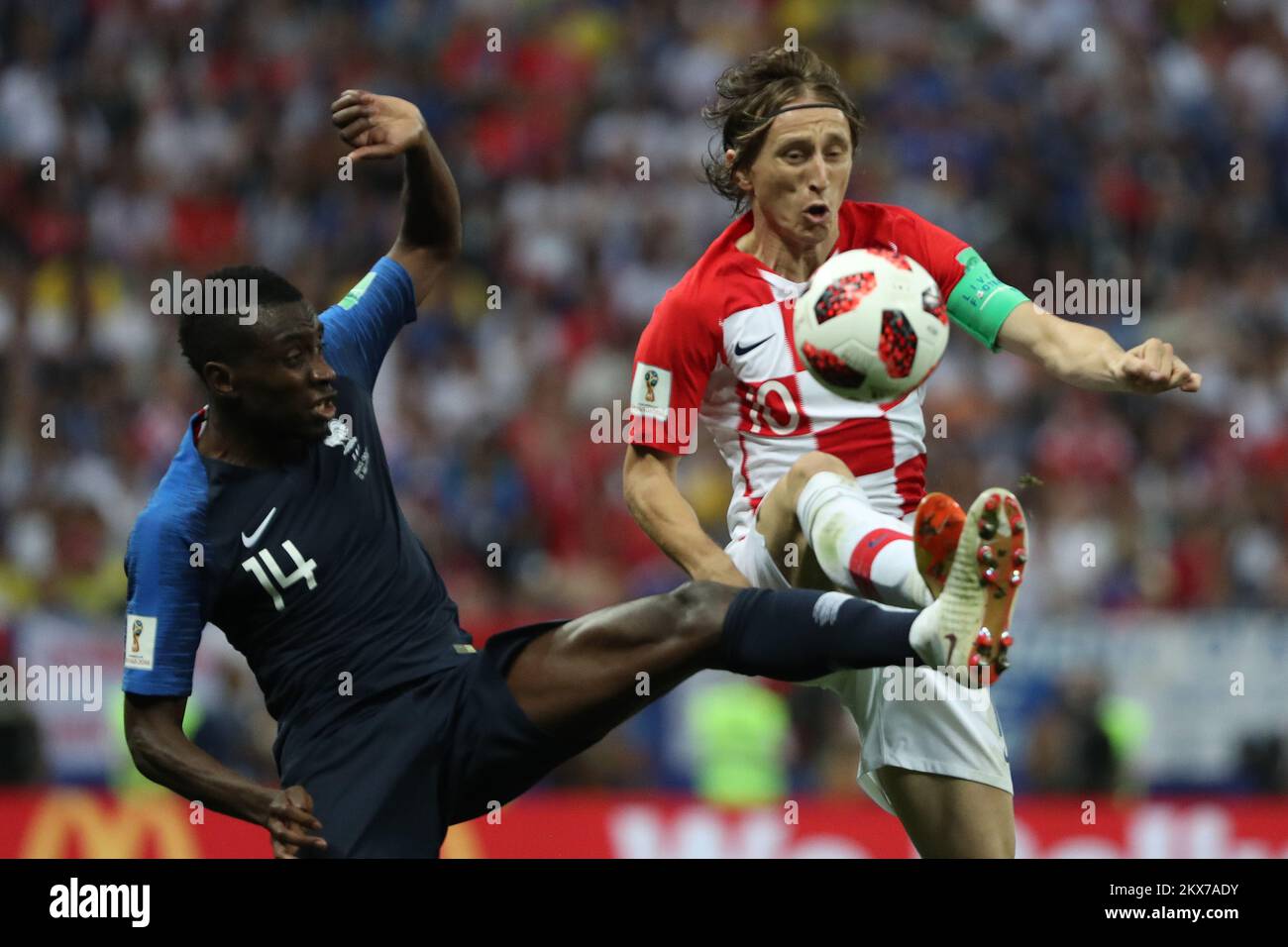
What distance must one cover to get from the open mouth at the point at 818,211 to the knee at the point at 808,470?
2.38ft

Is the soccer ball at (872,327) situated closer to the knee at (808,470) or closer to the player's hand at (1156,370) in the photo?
the knee at (808,470)

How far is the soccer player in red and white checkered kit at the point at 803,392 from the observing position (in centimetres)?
552

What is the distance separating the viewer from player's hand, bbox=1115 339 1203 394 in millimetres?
4938

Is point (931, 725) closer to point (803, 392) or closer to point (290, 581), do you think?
point (803, 392)

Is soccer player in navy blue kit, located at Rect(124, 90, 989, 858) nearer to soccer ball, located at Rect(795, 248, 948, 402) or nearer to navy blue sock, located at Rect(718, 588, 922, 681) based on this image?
navy blue sock, located at Rect(718, 588, 922, 681)

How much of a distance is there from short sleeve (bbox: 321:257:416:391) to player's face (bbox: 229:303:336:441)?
309mm

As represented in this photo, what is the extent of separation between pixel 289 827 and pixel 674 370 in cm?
174

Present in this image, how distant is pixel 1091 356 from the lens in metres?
5.26
